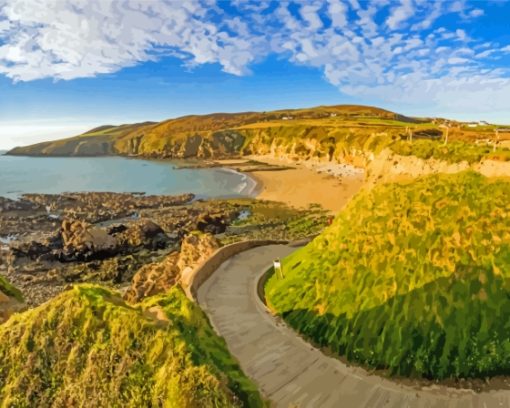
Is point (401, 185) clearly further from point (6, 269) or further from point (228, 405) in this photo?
point (6, 269)

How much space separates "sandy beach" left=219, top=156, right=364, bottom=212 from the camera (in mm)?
69812

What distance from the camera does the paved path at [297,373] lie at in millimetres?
13516

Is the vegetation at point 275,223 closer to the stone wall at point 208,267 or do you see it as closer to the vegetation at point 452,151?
the stone wall at point 208,267

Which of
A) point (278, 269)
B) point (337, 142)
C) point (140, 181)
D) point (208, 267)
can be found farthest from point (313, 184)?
point (278, 269)

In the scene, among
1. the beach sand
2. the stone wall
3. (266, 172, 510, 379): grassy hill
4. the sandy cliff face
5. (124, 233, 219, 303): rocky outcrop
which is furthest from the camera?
the beach sand

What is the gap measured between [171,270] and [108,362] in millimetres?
23651

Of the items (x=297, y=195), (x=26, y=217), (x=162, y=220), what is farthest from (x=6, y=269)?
(x=297, y=195)

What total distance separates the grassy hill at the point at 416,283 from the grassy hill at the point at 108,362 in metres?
10.6

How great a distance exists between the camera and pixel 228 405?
575 cm

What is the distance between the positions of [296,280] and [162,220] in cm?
4301

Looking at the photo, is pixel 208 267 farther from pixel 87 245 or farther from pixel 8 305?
pixel 87 245

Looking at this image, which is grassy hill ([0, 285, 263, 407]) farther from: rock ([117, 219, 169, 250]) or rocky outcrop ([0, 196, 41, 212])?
rocky outcrop ([0, 196, 41, 212])

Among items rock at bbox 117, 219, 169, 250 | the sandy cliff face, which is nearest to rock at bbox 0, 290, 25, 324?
the sandy cliff face

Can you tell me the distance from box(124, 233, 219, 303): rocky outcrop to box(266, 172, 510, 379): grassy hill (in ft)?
28.3
